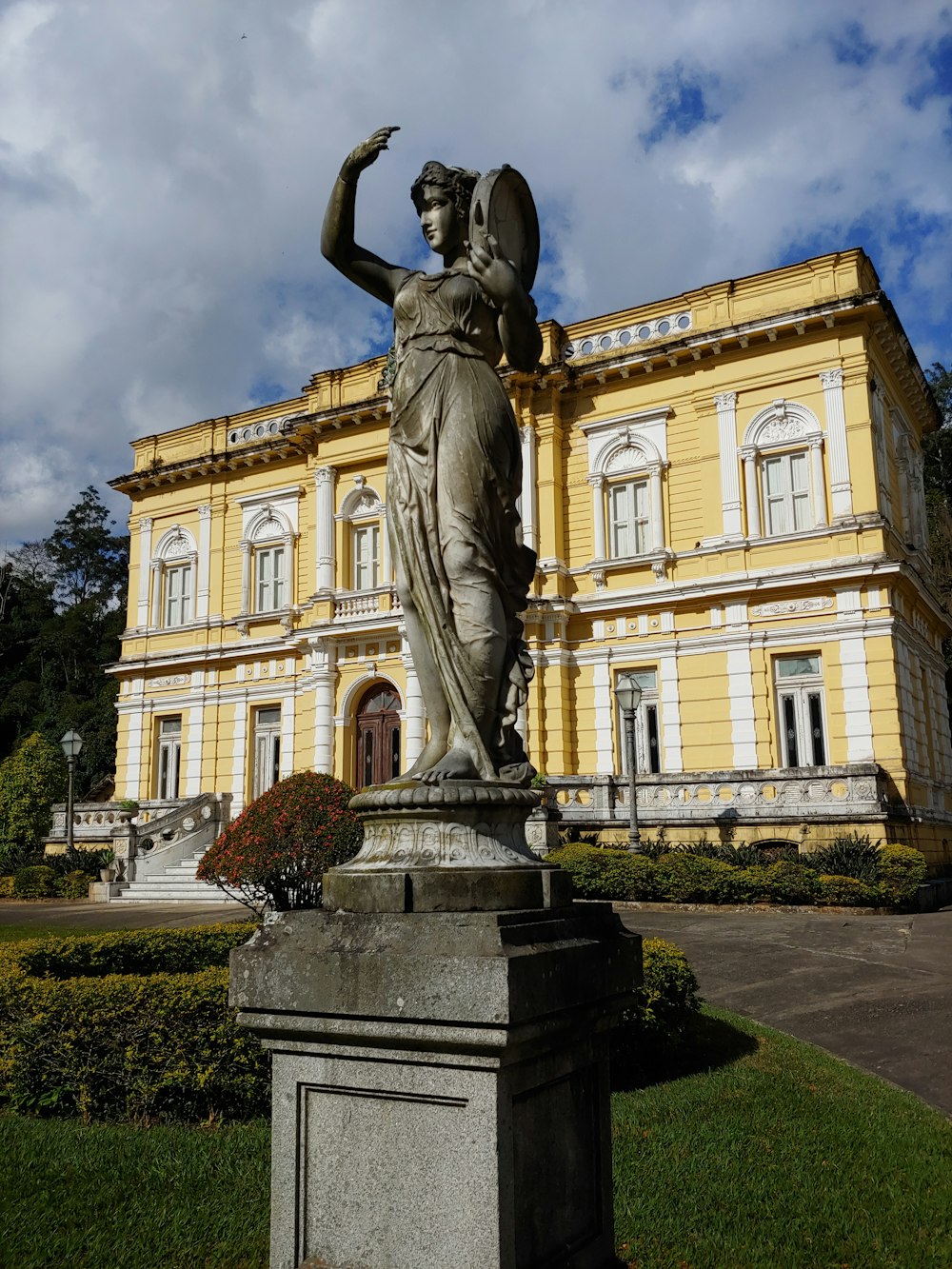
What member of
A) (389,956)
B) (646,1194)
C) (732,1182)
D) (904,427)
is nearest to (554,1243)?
(389,956)

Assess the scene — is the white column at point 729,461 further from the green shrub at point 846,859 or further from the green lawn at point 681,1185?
the green lawn at point 681,1185

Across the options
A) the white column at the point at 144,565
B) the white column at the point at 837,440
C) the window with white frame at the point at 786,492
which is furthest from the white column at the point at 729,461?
the white column at the point at 144,565

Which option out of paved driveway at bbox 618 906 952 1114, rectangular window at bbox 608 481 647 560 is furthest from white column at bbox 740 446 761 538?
paved driveway at bbox 618 906 952 1114

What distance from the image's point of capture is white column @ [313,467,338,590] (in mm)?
24859

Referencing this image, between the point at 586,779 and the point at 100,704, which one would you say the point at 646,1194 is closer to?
the point at 586,779

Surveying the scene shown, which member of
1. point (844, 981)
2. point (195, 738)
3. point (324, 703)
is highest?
point (324, 703)

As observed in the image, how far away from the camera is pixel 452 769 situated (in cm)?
317

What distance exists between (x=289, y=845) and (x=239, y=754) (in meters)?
16.7

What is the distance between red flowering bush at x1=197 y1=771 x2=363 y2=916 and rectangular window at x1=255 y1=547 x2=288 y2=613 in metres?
16.6

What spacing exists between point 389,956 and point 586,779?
59.2ft

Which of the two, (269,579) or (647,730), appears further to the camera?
(269,579)

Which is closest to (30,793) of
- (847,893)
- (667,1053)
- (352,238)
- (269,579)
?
(269,579)

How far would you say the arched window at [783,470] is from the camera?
20.5 metres

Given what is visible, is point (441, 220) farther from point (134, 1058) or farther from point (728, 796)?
point (728, 796)
